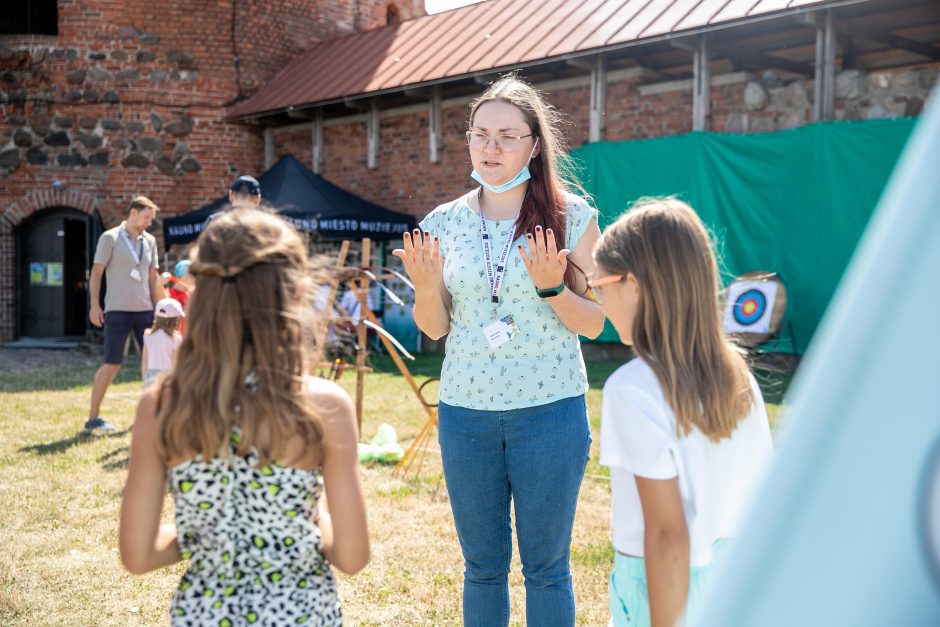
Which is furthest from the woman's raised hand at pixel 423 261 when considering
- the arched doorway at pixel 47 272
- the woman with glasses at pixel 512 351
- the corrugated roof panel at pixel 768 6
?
the arched doorway at pixel 47 272

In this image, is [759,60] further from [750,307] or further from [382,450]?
[382,450]

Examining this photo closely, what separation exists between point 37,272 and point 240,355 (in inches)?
615

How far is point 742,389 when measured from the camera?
172cm

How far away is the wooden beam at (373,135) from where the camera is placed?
14344 millimetres

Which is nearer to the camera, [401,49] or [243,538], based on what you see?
[243,538]

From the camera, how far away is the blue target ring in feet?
32.1

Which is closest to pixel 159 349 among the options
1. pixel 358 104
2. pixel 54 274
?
pixel 358 104

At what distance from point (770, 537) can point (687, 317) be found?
124 cm

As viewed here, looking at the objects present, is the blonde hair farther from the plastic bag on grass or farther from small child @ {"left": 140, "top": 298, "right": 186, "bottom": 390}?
the plastic bag on grass

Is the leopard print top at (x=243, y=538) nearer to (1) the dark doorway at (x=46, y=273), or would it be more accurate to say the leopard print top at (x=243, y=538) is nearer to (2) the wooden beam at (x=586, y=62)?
(2) the wooden beam at (x=586, y=62)

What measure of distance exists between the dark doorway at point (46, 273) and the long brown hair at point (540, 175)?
14.4m

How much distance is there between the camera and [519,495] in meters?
2.33

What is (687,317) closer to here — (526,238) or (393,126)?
(526,238)

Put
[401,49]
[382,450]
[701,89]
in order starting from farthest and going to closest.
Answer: [401,49]
[701,89]
[382,450]
